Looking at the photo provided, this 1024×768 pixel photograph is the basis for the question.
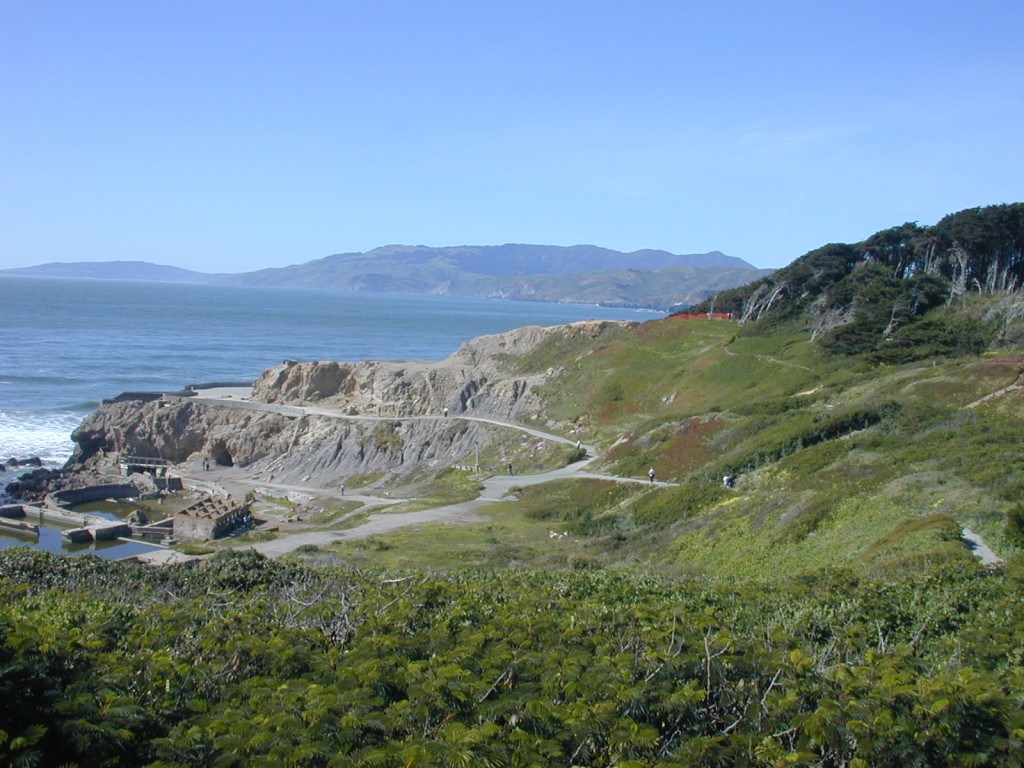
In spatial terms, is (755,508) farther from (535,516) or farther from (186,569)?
(186,569)

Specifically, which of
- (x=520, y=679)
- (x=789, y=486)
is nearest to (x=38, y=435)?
(x=789, y=486)

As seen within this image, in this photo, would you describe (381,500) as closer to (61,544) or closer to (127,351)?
(61,544)

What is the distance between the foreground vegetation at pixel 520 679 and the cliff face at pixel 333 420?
4210 cm

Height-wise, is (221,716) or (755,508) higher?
(221,716)

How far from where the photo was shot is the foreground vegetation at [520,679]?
26.2ft

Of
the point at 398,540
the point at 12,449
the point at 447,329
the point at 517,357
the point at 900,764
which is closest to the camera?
the point at 900,764

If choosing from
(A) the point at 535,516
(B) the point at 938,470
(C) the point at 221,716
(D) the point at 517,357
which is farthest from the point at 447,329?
(C) the point at 221,716

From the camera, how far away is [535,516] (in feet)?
120

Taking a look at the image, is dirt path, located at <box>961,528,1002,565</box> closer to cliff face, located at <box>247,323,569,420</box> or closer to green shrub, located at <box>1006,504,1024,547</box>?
green shrub, located at <box>1006,504,1024,547</box>

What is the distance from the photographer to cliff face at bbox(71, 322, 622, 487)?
190 feet

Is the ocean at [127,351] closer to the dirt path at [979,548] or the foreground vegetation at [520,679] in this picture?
the foreground vegetation at [520,679]

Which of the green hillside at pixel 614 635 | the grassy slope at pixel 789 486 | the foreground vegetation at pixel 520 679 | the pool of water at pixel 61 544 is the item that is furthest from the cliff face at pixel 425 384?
the foreground vegetation at pixel 520 679

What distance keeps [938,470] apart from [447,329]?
16763cm

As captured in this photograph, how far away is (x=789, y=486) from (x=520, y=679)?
2092 centimetres
